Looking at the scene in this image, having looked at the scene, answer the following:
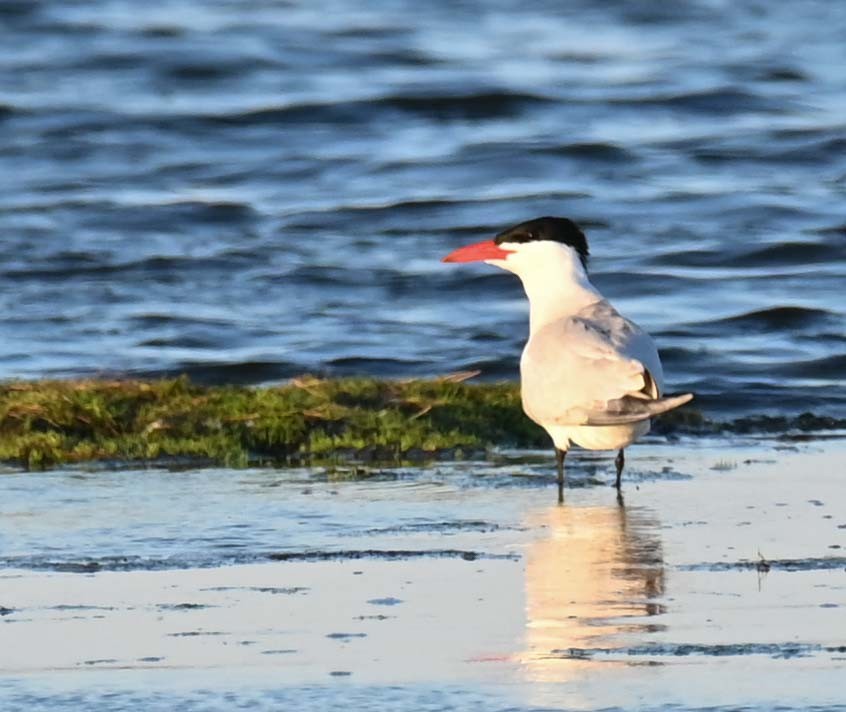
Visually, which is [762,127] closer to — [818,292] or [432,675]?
[818,292]

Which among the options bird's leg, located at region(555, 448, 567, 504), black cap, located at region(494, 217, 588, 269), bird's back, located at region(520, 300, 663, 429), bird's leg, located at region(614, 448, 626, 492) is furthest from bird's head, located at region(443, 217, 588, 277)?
bird's leg, located at region(614, 448, 626, 492)

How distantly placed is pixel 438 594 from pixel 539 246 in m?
3.33

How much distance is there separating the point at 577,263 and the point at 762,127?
12.8 m

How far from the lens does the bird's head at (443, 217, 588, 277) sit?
9539mm

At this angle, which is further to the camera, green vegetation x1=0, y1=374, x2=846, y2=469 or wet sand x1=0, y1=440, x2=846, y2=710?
green vegetation x1=0, y1=374, x2=846, y2=469

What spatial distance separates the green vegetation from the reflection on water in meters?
1.61

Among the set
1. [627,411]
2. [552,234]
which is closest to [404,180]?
[552,234]

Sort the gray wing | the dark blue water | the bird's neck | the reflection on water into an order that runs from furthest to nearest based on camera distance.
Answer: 1. the dark blue water
2. the bird's neck
3. the gray wing
4. the reflection on water

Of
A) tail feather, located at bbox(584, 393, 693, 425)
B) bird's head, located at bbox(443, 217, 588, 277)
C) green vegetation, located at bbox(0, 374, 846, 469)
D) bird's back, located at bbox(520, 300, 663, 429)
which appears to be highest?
bird's head, located at bbox(443, 217, 588, 277)

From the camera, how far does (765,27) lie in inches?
1121

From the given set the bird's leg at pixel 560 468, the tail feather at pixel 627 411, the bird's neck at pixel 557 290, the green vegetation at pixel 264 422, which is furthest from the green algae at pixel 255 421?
the tail feather at pixel 627 411

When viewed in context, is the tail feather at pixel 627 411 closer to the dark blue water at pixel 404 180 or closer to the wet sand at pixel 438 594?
the wet sand at pixel 438 594

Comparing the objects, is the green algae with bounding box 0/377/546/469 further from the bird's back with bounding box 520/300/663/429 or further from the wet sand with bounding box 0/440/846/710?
the bird's back with bounding box 520/300/663/429

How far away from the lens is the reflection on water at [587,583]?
590 centimetres
